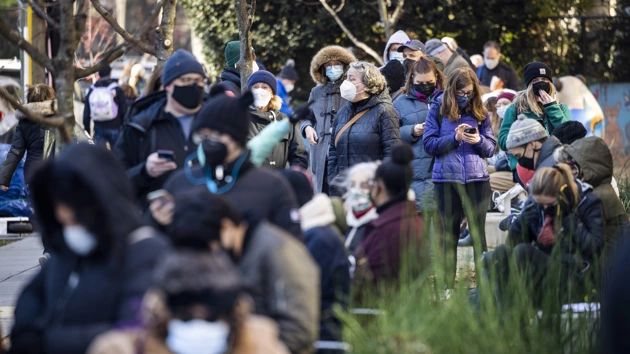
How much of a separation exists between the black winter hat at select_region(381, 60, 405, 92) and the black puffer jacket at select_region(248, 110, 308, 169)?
183 centimetres

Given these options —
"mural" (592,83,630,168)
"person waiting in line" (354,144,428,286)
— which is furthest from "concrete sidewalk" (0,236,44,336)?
"mural" (592,83,630,168)

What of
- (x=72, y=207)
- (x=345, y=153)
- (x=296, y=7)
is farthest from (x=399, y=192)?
(x=296, y=7)

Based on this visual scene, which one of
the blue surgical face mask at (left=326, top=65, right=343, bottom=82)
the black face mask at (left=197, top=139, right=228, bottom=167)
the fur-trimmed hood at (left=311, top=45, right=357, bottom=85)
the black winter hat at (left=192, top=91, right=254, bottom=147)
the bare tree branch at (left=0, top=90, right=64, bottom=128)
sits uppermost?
the fur-trimmed hood at (left=311, top=45, right=357, bottom=85)

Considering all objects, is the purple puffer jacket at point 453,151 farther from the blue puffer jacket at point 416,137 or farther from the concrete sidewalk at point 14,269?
the concrete sidewalk at point 14,269

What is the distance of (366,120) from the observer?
945 centimetres

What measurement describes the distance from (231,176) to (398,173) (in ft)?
3.91

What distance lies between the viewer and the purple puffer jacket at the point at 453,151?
30.2ft

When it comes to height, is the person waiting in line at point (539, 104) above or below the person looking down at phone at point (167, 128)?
above

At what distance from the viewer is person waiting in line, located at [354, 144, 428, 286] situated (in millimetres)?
5871

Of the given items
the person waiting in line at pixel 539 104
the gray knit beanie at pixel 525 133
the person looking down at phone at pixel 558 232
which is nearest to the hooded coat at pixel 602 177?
the person looking down at phone at pixel 558 232

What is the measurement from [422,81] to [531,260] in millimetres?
3567

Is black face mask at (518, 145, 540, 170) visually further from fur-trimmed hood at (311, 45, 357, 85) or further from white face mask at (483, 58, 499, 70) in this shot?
white face mask at (483, 58, 499, 70)

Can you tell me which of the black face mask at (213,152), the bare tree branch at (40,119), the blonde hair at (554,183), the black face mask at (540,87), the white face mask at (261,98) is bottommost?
the blonde hair at (554,183)

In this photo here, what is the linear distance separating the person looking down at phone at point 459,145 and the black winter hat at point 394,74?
4.94 ft
